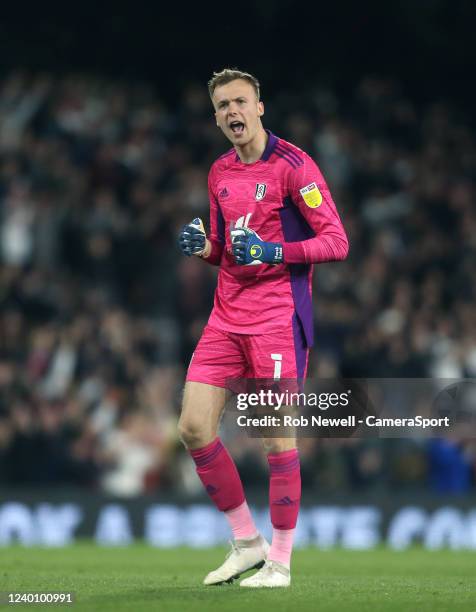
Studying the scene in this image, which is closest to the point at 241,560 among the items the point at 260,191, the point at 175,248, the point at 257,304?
the point at 257,304

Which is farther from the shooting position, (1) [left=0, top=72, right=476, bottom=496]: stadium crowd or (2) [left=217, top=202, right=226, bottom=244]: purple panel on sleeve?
(1) [left=0, top=72, right=476, bottom=496]: stadium crowd

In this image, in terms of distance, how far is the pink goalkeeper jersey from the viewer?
7887 millimetres

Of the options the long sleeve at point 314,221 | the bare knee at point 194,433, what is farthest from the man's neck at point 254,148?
the bare knee at point 194,433

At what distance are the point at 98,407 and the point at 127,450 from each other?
0.71 metres

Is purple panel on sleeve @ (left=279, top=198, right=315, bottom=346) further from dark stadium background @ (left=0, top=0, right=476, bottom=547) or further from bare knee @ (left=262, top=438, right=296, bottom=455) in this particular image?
dark stadium background @ (left=0, top=0, right=476, bottom=547)

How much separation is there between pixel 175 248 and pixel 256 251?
9304 mm

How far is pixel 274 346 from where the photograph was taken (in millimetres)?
7891

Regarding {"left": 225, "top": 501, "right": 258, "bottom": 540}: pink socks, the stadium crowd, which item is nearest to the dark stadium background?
the stadium crowd

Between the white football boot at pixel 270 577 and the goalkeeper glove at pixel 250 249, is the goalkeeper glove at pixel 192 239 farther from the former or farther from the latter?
the white football boot at pixel 270 577

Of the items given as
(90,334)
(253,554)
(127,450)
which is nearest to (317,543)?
(127,450)

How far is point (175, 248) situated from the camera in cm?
1689

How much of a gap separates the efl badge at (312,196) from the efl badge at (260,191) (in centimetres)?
22

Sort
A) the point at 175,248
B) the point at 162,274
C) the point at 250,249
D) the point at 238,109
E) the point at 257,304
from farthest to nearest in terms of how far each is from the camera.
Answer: the point at 175,248
the point at 162,274
the point at 257,304
the point at 238,109
the point at 250,249

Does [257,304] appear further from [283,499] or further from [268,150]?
[283,499]
